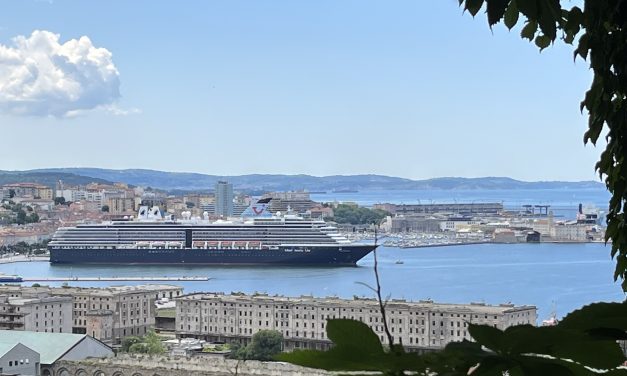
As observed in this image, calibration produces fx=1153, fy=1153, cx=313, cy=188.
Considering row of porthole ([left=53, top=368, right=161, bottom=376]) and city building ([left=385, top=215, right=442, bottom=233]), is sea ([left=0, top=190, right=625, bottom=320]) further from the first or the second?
city building ([left=385, top=215, right=442, bottom=233])

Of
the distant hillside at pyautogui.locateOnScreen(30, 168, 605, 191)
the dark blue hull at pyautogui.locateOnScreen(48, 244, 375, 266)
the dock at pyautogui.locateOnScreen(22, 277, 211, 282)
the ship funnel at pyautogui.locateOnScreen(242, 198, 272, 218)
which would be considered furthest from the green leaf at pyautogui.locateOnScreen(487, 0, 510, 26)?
the distant hillside at pyautogui.locateOnScreen(30, 168, 605, 191)

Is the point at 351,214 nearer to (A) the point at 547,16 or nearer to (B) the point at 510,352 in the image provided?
(A) the point at 547,16

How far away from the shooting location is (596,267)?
74.2 feet

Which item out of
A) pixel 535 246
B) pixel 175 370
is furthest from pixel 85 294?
pixel 535 246

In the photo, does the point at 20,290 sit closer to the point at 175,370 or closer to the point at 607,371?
the point at 175,370

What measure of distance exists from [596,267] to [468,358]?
75.3ft

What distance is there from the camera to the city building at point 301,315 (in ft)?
37.7

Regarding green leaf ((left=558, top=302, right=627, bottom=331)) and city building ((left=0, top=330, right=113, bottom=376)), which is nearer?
green leaf ((left=558, top=302, right=627, bottom=331))

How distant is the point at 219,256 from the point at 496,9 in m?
21.8

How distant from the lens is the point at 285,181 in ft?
250

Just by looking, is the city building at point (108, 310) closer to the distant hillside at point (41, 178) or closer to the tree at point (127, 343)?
the tree at point (127, 343)

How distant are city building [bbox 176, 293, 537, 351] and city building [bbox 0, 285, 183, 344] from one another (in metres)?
0.72

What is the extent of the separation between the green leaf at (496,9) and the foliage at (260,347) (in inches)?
401

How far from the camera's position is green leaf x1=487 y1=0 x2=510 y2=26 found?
1.90 feet
